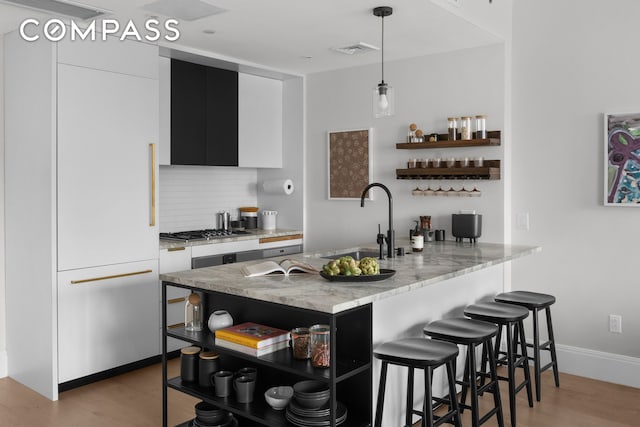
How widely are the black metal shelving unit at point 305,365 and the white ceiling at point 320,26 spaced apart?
1.83 metres

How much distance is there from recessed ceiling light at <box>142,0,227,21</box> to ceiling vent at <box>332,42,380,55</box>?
121 cm

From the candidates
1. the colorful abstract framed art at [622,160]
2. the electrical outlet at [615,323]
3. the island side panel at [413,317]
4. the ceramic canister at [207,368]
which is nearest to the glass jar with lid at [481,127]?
the colorful abstract framed art at [622,160]

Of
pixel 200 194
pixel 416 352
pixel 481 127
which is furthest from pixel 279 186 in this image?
pixel 416 352

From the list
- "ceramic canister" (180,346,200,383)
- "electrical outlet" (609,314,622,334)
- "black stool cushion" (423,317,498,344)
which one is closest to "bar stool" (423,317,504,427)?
"black stool cushion" (423,317,498,344)

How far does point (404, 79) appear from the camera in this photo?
5035 mm

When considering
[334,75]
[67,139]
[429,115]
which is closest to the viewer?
[67,139]

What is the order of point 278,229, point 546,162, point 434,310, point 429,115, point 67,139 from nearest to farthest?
point 434,310, point 67,139, point 546,162, point 429,115, point 278,229

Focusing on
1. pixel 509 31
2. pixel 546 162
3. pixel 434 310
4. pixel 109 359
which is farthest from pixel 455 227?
pixel 109 359

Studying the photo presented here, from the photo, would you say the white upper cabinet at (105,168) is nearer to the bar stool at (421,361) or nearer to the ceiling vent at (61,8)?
the ceiling vent at (61,8)

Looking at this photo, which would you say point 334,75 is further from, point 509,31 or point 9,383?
point 9,383

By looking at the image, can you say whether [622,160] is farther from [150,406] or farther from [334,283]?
[150,406]

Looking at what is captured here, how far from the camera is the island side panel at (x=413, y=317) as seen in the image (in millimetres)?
3031

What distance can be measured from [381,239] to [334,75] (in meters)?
2.33

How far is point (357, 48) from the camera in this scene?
4578 millimetres
